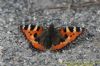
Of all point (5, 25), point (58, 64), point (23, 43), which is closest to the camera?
point (58, 64)

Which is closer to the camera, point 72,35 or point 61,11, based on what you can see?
point 72,35

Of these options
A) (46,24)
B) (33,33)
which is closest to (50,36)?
(33,33)

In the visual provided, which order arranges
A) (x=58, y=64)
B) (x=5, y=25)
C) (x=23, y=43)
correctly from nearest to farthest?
(x=58, y=64) < (x=23, y=43) < (x=5, y=25)

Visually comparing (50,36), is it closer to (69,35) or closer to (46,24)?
(69,35)

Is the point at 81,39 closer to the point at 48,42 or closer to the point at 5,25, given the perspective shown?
the point at 48,42

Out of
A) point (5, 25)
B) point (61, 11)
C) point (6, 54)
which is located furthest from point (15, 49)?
point (61, 11)

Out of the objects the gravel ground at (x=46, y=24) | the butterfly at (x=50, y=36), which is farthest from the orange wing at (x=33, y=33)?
the gravel ground at (x=46, y=24)

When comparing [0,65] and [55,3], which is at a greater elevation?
[55,3]

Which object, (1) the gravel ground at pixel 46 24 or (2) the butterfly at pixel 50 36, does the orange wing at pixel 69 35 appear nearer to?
(2) the butterfly at pixel 50 36
